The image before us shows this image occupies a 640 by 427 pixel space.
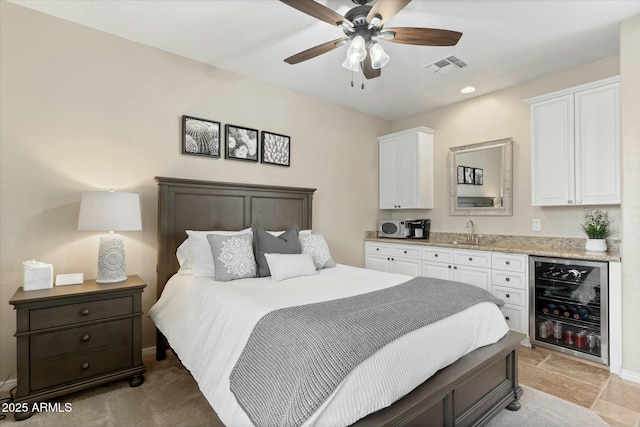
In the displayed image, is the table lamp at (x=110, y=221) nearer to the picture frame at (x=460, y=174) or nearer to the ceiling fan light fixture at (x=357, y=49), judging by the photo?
the ceiling fan light fixture at (x=357, y=49)

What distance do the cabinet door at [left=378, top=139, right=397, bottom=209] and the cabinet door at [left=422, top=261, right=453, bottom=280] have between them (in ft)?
3.54

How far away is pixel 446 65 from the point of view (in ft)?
10.7

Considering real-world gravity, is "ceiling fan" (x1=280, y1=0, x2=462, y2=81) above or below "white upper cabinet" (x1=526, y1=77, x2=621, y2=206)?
above

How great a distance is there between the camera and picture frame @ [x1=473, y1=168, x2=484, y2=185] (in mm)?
4047

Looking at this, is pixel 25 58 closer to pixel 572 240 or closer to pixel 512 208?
pixel 512 208

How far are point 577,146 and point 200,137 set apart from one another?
3612 mm

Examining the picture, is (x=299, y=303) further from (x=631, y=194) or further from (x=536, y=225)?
(x=536, y=225)

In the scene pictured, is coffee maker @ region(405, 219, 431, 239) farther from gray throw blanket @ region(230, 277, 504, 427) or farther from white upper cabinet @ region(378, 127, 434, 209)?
Result: gray throw blanket @ region(230, 277, 504, 427)

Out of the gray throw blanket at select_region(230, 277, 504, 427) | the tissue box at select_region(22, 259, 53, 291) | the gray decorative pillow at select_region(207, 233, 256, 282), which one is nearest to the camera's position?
the gray throw blanket at select_region(230, 277, 504, 427)

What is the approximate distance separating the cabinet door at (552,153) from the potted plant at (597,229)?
287mm

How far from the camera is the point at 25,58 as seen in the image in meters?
2.42

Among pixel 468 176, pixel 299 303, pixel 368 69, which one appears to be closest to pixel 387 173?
pixel 468 176

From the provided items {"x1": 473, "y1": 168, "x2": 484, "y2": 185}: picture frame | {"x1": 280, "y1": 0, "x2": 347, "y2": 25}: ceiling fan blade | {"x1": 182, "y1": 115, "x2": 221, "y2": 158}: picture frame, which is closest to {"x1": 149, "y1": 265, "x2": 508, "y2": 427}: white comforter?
{"x1": 182, "y1": 115, "x2": 221, "y2": 158}: picture frame

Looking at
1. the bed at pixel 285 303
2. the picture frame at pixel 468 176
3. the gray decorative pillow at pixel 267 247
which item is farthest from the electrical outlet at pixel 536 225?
the gray decorative pillow at pixel 267 247
